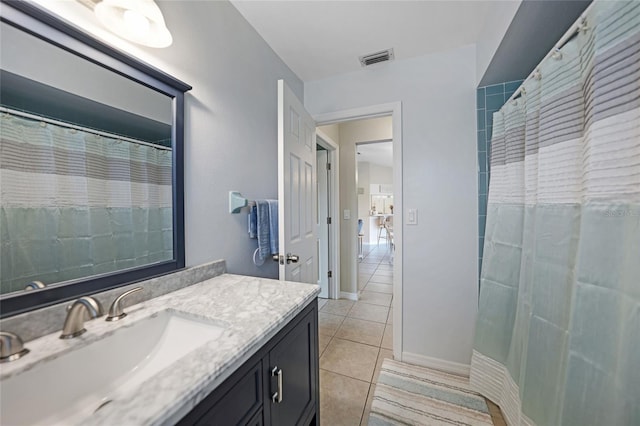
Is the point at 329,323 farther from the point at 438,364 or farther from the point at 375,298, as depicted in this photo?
the point at 438,364

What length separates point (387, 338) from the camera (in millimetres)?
2191

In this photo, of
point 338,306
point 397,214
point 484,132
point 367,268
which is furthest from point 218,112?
point 367,268

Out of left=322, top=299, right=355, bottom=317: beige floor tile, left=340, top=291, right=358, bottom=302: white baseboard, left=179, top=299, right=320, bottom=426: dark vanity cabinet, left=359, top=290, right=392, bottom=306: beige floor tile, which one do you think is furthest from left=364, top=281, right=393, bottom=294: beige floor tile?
left=179, top=299, right=320, bottom=426: dark vanity cabinet

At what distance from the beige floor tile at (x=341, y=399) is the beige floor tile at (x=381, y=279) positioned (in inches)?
87.6

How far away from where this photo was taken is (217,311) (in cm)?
79

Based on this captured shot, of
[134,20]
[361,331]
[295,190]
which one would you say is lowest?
[361,331]

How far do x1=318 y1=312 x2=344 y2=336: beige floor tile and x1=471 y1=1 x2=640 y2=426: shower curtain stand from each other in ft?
4.35

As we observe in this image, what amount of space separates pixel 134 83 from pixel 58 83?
0.24 meters

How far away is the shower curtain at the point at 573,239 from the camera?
673mm

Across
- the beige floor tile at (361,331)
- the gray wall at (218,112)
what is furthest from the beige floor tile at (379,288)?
the gray wall at (218,112)

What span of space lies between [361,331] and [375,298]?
0.88 m

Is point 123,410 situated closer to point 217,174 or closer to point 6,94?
point 6,94

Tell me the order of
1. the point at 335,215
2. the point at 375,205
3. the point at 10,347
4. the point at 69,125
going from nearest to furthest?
the point at 10,347 < the point at 69,125 < the point at 335,215 < the point at 375,205

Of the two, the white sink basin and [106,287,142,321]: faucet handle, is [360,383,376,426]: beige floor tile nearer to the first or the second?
the white sink basin
